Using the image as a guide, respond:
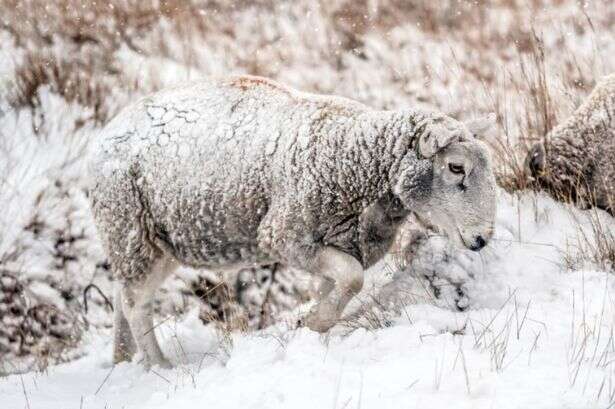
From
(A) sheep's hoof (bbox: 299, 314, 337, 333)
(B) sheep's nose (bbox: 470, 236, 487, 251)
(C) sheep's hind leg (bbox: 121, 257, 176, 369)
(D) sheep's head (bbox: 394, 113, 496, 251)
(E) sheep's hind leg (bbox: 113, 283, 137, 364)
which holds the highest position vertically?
(D) sheep's head (bbox: 394, 113, 496, 251)

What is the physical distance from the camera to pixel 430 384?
11.6 feet

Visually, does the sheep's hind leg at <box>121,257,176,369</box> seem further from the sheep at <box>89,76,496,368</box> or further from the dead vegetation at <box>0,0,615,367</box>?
the dead vegetation at <box>0,0,615,367</box>

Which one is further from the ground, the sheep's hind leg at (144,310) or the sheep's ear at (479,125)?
the sheep's ear at (479,125)

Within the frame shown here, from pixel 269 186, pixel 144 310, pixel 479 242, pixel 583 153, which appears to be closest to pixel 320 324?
pixel 269 186

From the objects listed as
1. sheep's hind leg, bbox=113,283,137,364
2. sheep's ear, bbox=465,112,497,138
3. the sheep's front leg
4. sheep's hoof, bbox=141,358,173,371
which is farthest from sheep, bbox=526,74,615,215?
sheep's hind leg, bbox=113,283,137,364

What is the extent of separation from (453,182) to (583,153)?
82.3 inches

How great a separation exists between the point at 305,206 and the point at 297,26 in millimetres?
6424

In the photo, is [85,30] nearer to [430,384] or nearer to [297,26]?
[297,26]

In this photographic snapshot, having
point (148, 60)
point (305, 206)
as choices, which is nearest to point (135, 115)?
point (305, 206)

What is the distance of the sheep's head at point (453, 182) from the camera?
4.53m

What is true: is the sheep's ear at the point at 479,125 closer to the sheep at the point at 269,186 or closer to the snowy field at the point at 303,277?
the sheep at the point at 269,186

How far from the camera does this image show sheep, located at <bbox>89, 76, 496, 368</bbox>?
15.1 ft

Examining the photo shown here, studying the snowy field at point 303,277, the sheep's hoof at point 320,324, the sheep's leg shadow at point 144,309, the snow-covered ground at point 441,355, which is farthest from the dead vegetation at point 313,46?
the sheep's hoof at point 320,324

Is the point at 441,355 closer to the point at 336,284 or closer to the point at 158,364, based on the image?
the point at 336,284
